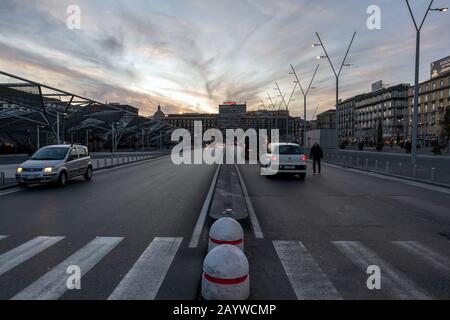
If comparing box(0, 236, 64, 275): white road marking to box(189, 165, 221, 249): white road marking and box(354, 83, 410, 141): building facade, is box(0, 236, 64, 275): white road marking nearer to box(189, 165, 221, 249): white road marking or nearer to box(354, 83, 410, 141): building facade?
box(189, 165, 221, 249): white road marking

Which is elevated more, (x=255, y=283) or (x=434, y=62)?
(x=434, y=62)

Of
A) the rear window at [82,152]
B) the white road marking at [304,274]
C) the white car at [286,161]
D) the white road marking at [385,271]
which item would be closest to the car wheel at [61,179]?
the rear window at [82,152]

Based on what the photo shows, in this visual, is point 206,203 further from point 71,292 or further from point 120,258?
point 71,292

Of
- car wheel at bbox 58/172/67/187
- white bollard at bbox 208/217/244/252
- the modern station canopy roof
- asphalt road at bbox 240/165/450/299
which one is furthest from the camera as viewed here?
the modern station canopy roof

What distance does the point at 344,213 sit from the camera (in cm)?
885

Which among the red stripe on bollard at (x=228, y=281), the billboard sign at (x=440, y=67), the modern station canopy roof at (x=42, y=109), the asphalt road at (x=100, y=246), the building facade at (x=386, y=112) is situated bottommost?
the asphalt road at (x=100, y=246)

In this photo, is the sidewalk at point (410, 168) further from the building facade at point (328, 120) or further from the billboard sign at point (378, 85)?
the building facade at point (328, 120)

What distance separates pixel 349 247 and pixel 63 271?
4.60 m

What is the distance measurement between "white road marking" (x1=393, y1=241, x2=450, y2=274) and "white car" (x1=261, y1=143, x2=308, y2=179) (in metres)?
10.7

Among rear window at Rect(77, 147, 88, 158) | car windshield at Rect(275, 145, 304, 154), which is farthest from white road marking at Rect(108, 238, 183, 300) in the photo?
car windshield at Rect(275, 145, 304, 154)

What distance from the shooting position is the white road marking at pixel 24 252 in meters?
5.11

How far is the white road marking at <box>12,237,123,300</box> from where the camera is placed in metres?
4.08

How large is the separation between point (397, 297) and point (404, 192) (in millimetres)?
9936
